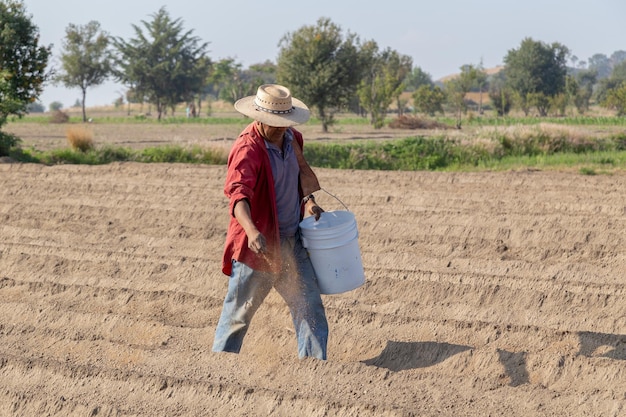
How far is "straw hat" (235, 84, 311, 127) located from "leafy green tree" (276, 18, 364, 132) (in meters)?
24.7

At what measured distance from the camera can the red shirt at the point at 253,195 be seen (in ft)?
14.4

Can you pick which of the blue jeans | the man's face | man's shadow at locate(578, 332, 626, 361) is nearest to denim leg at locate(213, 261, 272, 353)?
the blue jeans

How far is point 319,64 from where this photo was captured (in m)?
29.3

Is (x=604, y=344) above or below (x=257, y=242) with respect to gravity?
below

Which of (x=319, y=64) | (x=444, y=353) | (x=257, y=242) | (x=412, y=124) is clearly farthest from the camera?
(x=412, y=124)

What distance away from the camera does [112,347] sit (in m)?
5.27

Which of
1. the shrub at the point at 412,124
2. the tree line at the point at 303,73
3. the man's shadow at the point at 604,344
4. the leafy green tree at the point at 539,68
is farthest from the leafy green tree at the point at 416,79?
the man's shadow at the point at 604,344

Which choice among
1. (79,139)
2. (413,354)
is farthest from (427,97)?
(413,354)

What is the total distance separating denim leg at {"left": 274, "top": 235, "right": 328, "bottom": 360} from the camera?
465 centimetres

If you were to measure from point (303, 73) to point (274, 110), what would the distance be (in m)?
25.3

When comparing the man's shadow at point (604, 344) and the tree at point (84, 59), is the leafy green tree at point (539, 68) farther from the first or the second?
the man's shadow at point (604, 344)

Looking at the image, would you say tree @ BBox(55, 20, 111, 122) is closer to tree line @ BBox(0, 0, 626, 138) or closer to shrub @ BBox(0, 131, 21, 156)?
tree line @ BBox(0, 0, 626, 138)

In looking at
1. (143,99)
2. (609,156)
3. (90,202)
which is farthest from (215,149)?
(143,99)

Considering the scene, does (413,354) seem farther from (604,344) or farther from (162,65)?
(162,65)
